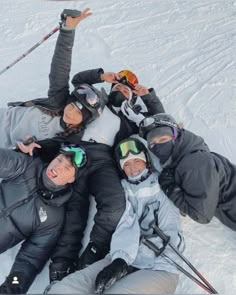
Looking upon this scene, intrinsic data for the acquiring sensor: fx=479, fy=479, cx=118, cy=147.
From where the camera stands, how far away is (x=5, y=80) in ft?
17.7

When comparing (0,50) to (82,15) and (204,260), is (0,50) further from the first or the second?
(204,260)

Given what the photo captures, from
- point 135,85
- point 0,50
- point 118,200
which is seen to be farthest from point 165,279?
point 0,50

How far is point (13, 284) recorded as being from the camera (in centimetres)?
346

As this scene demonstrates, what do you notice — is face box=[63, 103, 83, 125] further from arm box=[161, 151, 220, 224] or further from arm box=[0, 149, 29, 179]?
arm box=[161, 151, 220, 224]

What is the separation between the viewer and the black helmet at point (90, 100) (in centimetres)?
412

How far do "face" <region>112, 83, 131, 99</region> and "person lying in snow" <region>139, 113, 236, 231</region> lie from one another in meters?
0.59

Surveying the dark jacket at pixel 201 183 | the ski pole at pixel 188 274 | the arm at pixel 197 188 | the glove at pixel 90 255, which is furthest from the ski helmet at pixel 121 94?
the ski pole at pixel 188 274

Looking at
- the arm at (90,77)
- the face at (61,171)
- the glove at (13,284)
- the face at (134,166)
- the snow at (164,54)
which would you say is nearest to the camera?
the glove at (13,284)

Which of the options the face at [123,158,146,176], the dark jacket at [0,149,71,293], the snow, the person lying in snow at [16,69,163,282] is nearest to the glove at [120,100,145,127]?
the person lying in snow at [16,69,163,282]

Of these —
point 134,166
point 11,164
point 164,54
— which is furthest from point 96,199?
point 164,54

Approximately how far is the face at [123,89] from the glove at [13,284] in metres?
1.92

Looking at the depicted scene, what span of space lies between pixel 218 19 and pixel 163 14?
0.74 m

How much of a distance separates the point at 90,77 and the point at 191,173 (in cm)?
156

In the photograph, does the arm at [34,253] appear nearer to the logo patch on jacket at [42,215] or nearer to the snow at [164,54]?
the logo patch on jacket at [42,215]
